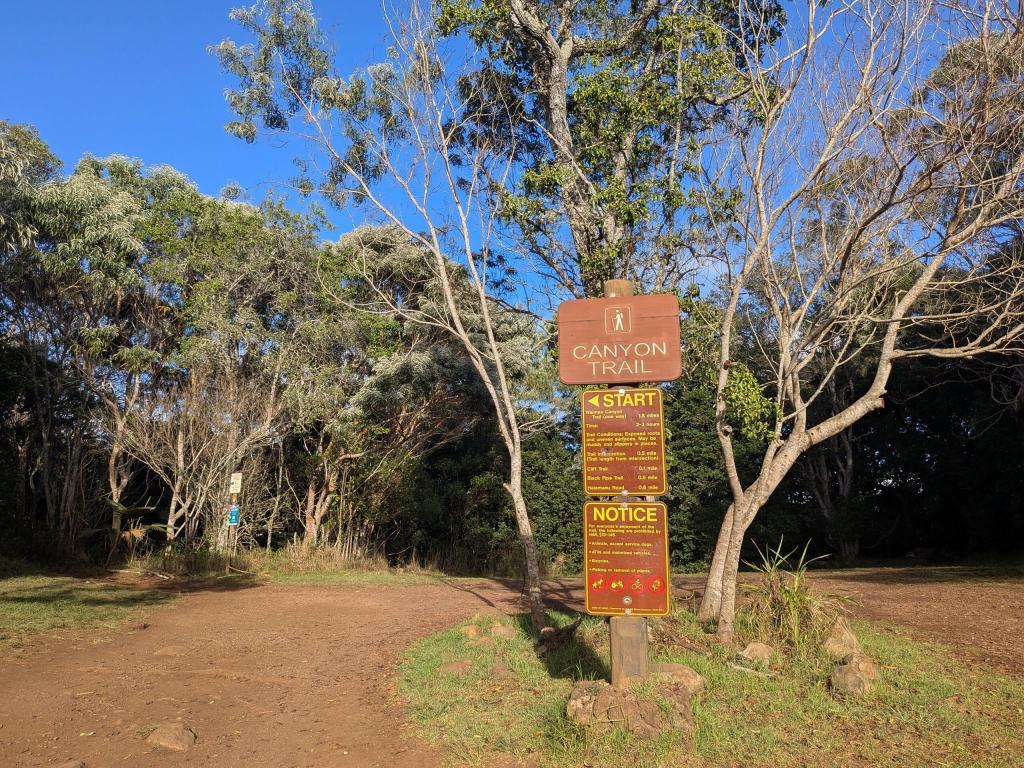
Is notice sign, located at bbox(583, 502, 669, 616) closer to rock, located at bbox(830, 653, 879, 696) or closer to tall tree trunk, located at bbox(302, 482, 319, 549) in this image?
rock, located at bbox(830, 653, 879, 696)

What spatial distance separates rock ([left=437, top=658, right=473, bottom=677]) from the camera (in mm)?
6360

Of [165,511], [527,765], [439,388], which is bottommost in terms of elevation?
[527,765]

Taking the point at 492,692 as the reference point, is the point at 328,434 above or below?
above

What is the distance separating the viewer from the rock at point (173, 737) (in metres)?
4.56

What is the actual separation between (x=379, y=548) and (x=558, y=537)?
197 inches

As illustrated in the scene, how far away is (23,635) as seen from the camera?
24.5ft

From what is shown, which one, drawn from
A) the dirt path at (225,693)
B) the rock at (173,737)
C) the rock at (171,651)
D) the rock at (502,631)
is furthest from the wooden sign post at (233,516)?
the rock at (173,737)

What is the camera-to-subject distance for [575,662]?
649cm

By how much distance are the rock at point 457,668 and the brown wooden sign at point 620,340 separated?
9.66ft

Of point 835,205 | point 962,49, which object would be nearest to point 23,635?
point 835,205

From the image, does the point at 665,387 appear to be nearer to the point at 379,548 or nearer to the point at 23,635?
the point at 379,548

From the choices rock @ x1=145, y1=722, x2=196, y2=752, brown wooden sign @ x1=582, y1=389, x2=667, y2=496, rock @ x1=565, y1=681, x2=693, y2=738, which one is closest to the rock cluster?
rock @ x1=565, y1=681, x2=693, y2=738

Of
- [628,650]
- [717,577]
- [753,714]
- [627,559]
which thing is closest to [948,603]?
[717,577]

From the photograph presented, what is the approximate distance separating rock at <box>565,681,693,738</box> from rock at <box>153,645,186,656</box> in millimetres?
4533
